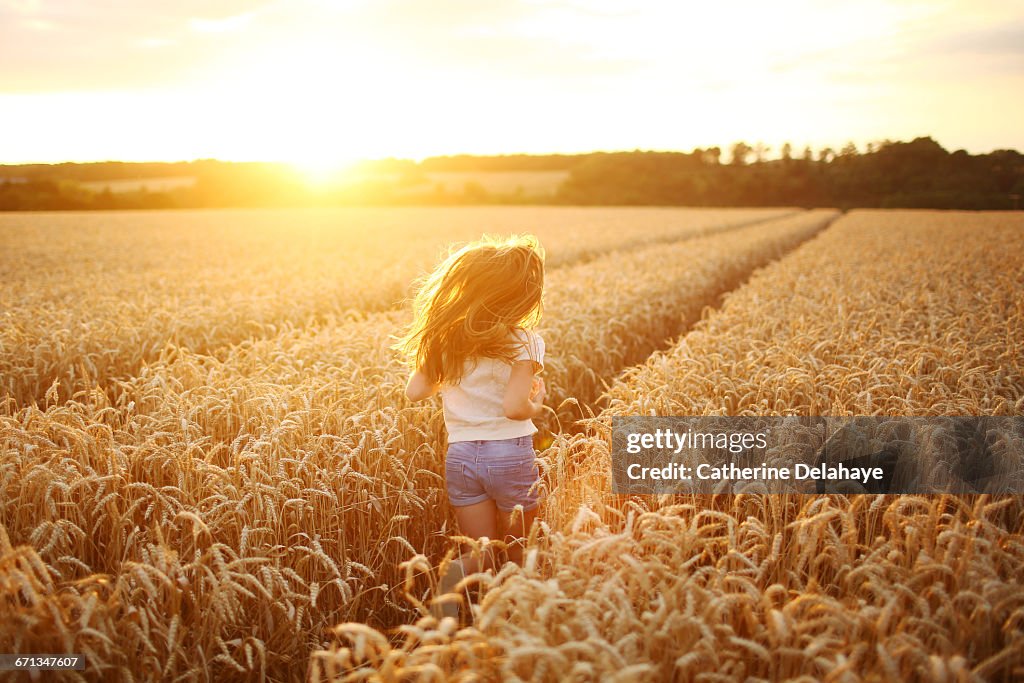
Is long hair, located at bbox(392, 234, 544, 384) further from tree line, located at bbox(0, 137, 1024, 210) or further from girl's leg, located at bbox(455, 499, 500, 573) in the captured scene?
tree line, located at bbox(0, 137, 1024, 210)

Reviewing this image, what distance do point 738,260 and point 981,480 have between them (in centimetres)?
1245

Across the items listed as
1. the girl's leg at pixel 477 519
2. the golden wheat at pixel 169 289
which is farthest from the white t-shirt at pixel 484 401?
the golden wheat at pixel 169 289

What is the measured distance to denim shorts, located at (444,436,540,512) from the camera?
2.96 m

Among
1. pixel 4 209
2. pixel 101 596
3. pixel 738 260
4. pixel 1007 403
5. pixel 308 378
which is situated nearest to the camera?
pixel 101 596

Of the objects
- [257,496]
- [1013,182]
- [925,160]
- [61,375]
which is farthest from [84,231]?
[925,160]

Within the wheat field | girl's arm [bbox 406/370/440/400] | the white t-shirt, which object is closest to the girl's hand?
the white t-shirt

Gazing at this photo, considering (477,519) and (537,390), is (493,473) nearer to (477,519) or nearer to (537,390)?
(477,519)

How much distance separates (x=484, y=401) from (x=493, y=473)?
1.16 feet

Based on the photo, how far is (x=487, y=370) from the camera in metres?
3.02

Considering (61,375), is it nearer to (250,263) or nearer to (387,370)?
(387,370)

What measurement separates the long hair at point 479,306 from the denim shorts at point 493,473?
371mm

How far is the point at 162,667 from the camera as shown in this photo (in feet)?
7.36

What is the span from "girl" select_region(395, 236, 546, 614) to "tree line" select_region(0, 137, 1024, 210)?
1415 inches

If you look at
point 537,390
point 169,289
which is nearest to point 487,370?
point 537,390
